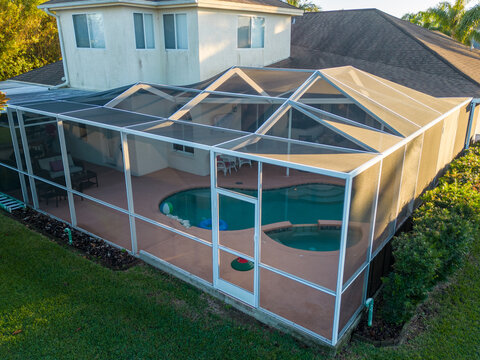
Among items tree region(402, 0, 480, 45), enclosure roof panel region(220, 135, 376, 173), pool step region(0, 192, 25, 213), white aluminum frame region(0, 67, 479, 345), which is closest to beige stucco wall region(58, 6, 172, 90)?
white aluminum frame region(0, 67, 479, 345)

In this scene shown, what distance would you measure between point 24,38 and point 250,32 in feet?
59.2

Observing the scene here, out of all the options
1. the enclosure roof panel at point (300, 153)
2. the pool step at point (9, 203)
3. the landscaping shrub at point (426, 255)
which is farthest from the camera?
the pool step at point (9, 203)

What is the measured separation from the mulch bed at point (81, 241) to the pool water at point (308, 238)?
4074mm

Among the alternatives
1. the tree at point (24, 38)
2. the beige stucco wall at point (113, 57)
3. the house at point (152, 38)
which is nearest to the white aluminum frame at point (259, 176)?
the beige stucco wall at point (113, 57)

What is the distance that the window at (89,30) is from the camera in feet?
47.0

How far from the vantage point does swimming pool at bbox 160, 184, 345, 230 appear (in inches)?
483

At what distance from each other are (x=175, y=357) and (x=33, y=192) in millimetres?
8031

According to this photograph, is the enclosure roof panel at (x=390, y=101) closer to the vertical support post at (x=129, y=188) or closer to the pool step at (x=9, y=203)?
the vertical support post at (x=129, y=188)

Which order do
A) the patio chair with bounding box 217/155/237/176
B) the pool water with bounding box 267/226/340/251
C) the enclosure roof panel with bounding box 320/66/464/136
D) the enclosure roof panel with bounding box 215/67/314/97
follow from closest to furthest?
1. the enclosure roof panel with bounding box 320/66/464/136
2. the enclosure roof panel with bounding box 215/67/314/97
3. the pool water with bounding box 267/226/340/251
4. the patio chair with bounding box 217/155/237/176

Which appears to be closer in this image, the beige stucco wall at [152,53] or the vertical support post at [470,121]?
the vertical support post at [470,121]

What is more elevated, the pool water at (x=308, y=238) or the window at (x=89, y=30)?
the window at (x=89, y=30)

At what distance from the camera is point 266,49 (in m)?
17.0

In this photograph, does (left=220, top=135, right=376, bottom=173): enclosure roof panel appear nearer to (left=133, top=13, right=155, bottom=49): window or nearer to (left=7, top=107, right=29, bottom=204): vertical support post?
(left=7, top=107, right=29, bottom=204): vertical support post

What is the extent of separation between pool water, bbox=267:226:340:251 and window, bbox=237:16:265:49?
27.9 feet
